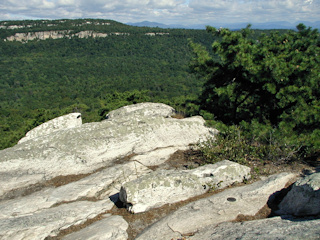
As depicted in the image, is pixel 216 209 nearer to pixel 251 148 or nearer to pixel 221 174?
pixel 221 174

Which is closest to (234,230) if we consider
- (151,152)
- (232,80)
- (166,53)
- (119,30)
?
(151,152)

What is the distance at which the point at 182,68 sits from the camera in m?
104

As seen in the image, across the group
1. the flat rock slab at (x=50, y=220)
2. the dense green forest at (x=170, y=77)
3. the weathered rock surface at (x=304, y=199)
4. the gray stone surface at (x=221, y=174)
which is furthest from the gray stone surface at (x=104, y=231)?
the dense green forest at (x=170, y=77)

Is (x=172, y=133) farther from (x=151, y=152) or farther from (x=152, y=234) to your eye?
(x=152, y=234)

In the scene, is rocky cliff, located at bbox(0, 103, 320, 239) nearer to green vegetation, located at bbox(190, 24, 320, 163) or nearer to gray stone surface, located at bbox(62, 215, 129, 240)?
gray stone surface, located at bbox(62, 215, 129, 240)

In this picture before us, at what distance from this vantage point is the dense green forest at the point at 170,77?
820 cm

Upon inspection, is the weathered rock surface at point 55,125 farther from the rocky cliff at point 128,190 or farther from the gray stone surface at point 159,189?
the gray stone surface at point 159,189

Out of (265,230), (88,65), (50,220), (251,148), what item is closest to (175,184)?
(265,230)

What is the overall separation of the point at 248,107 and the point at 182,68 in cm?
9556

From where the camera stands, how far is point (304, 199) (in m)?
4.49

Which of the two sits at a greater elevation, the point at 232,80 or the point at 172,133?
the point at 232,80

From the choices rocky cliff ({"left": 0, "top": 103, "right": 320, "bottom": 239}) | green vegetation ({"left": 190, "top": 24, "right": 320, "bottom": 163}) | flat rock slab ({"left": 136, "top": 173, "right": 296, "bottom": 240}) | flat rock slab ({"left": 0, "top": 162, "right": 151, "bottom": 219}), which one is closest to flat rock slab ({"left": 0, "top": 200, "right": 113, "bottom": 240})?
rocky cliff ({"left": 0, "top": 103, "right": 320, "bottom": 239})

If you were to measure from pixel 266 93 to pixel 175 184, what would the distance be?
6.07 metres

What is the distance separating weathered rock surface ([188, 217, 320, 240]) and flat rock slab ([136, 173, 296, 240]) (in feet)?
0.74
